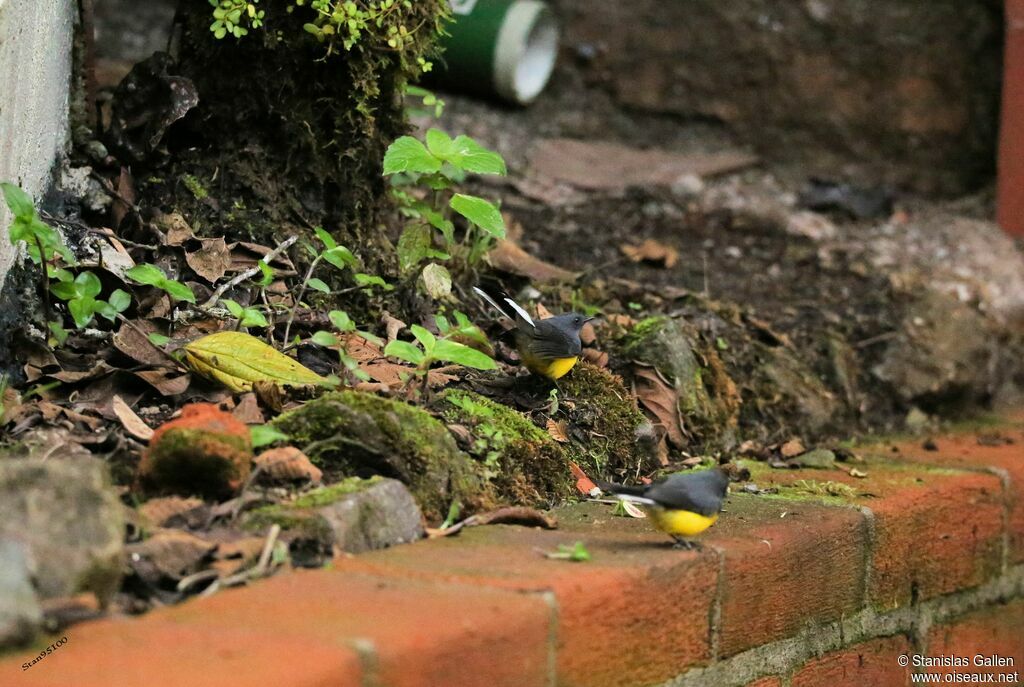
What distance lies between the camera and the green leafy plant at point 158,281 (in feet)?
9.62

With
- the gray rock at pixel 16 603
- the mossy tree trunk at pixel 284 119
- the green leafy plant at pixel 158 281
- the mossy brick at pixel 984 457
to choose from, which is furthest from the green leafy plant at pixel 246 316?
the mossy brick at pixel 984 457

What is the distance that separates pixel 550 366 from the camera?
125 inches

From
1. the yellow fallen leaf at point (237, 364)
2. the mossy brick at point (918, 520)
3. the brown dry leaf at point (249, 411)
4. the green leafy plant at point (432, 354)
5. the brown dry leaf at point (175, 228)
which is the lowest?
the mossy brick at point (918, 520)

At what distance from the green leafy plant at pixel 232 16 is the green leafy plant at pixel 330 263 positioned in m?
0.52

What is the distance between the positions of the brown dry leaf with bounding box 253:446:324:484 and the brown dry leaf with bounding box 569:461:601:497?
2.57 ft

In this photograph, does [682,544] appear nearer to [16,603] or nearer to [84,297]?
[16,603]

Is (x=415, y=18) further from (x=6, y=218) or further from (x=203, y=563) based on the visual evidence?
(x=203, y=563)

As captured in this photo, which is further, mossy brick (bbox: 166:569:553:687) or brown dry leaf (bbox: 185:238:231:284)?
brown dry leaf (bbox: 185:238:231:284)

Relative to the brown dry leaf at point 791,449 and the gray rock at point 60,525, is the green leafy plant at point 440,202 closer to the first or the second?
the brown dry leaf at point 791,449

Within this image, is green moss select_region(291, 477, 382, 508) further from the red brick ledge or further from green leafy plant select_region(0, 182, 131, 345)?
green leafy plant select_region(0, 182, 131, 345)

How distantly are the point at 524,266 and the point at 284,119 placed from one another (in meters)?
0.93

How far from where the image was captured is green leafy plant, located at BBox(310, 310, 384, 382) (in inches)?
111

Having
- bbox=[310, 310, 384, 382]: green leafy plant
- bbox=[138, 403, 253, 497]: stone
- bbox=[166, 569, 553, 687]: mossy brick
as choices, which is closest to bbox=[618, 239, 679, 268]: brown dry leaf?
bbox=[310, 310, 384, 382]: green leafy plant

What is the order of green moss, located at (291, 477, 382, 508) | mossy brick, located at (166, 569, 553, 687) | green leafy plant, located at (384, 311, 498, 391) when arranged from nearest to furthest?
mossy brick, located at (166, 569, 553, 687) < green moss, located at (291, 477, 382, 508) < green leafy plant, located at (384, 311, 498, 391)
